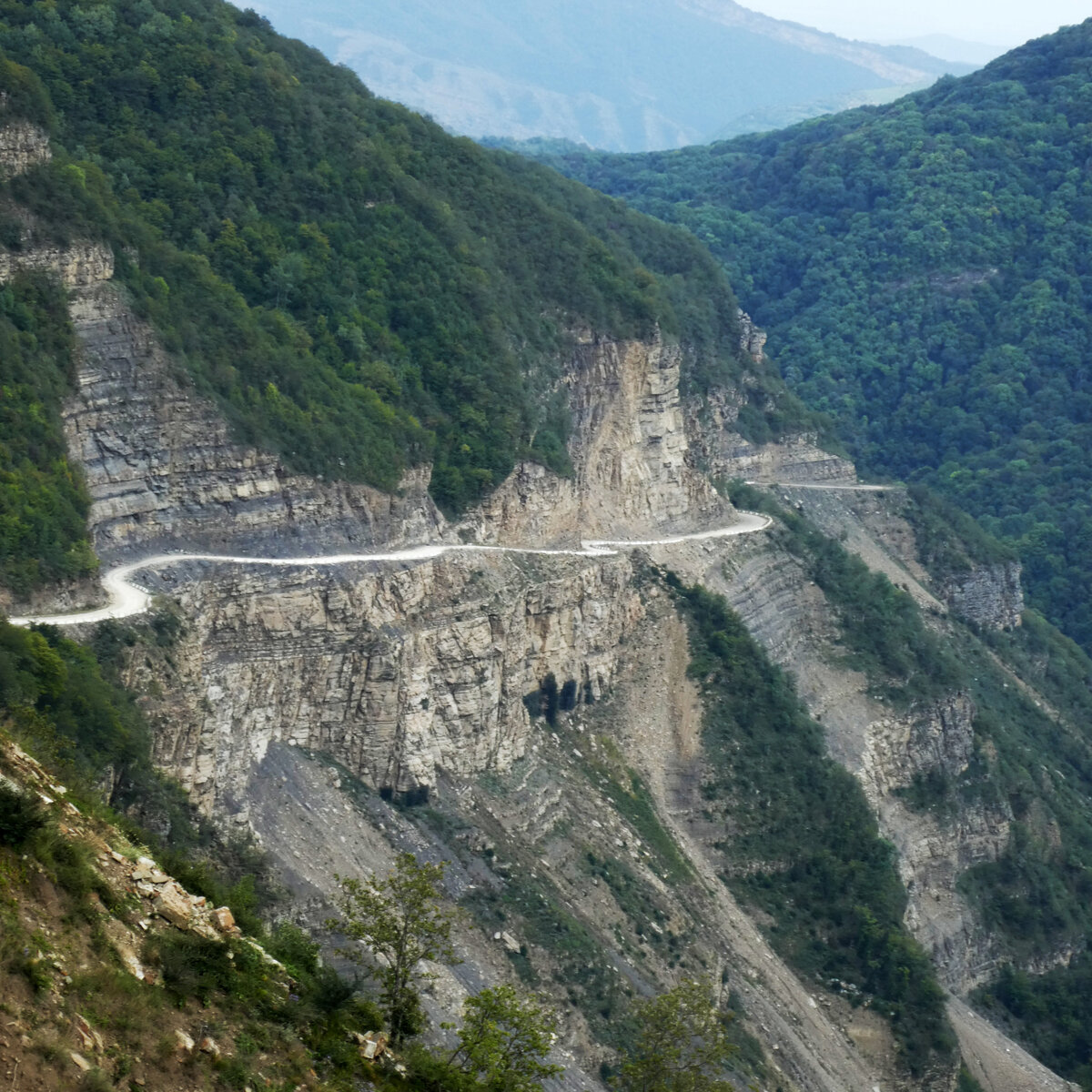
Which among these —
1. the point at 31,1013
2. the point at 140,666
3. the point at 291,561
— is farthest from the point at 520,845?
the point at 31,1013

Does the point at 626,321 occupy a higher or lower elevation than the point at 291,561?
higher

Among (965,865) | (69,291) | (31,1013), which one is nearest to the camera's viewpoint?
(31,1013)

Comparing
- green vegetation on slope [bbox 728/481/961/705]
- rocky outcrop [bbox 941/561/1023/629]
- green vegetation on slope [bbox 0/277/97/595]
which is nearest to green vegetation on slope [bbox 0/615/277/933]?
green vegetation on slope [bbox 0/277/97/595]

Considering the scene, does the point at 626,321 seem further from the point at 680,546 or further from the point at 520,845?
the point at 520,845

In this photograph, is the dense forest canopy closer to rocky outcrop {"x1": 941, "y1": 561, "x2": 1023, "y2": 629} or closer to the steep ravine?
the steep ravine

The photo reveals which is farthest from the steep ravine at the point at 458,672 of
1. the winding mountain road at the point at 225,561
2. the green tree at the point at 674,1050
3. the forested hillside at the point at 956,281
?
the forested hillside at the point at 956,281

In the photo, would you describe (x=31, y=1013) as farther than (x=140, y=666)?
No

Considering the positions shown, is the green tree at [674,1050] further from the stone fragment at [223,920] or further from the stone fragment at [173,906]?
the stone fragment at [173,906]
